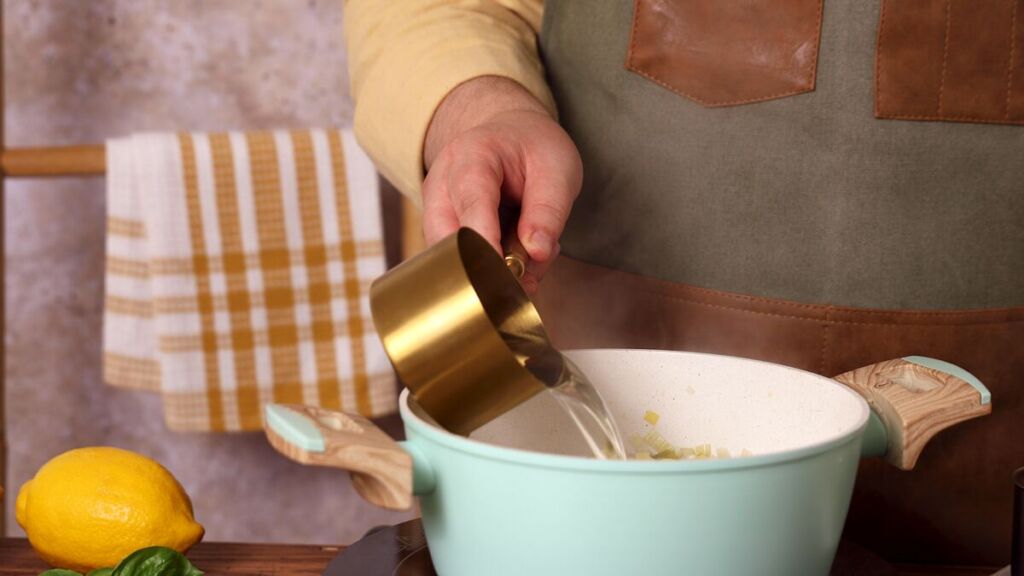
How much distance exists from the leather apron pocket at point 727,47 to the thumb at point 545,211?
0.59 ft

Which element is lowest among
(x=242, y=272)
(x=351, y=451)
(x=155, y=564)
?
(x=242, y=272)

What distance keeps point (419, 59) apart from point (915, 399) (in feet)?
1.91

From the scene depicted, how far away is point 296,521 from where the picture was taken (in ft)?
6.42

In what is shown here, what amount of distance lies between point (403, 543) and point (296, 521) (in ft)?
4.46

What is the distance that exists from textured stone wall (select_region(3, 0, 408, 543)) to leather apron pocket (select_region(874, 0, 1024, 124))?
1093mm

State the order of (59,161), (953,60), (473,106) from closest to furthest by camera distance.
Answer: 1. (953,60)
2. (473,106)
3. (59,161)

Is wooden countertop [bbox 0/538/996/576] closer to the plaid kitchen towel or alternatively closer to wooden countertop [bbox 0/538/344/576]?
wooden countertop [bbox 0/538/344/576]

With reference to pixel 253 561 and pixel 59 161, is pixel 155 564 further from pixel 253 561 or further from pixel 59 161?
pixel 59 161

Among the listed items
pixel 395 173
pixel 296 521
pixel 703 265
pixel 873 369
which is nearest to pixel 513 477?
pixel 873 369

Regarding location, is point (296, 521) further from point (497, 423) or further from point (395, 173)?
point (497, 423)

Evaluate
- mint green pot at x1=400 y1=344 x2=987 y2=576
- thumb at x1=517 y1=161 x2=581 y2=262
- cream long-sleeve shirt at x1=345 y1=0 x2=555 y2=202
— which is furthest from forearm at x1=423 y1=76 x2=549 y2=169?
mint green pot at x1=400 y1=344 x2=987 y2=576

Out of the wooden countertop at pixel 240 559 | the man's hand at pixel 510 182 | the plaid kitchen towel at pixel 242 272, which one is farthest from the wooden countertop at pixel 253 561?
the plaid kitchen towel at pixel 242 272

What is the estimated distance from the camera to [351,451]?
0.54 m

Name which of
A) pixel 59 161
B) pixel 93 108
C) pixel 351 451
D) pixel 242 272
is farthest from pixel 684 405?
pixel 93 108
